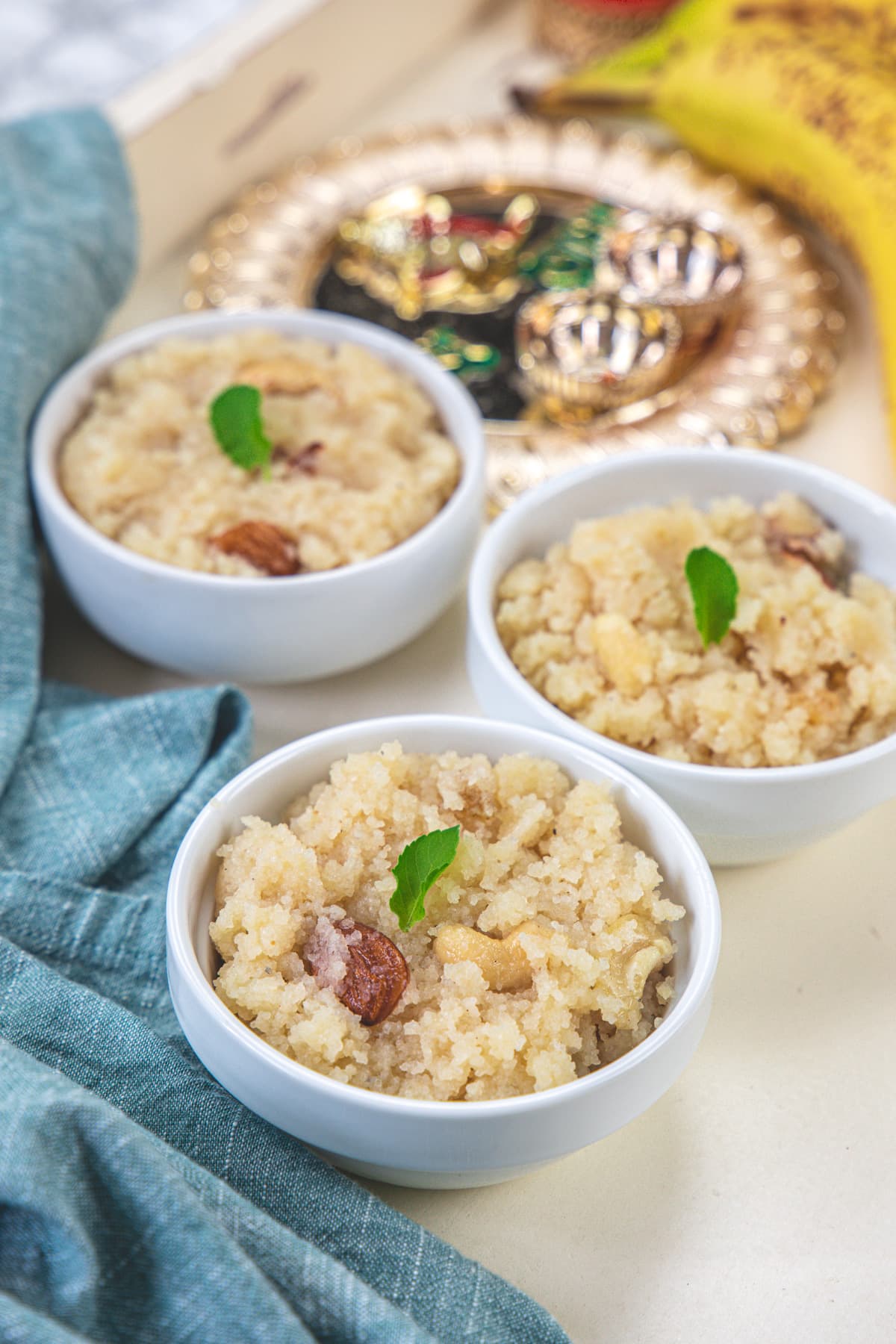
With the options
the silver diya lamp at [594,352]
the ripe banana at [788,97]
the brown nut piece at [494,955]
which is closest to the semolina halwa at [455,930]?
the brown nut piece at [494,955]

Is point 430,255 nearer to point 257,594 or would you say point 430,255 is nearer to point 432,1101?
point 257,594

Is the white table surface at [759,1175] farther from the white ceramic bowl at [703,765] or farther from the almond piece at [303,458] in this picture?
the almond piece at [303,458]

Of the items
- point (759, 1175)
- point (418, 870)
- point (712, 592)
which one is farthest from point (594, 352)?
point (759, 1175)

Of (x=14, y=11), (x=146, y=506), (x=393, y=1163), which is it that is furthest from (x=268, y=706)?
(x=14, y=11)

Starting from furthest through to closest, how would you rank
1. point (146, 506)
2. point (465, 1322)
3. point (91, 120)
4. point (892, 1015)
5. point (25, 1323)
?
1. point (91, 120)
2. point (146, 506)
3. point (892, 1015)
4. point (465, 1322)
5. point (25, 1323)

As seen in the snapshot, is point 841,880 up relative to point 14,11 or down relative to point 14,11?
down

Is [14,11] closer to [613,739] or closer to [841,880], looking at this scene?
[613,739]

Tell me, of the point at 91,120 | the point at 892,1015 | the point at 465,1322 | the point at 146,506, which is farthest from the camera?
the point at 91,120
